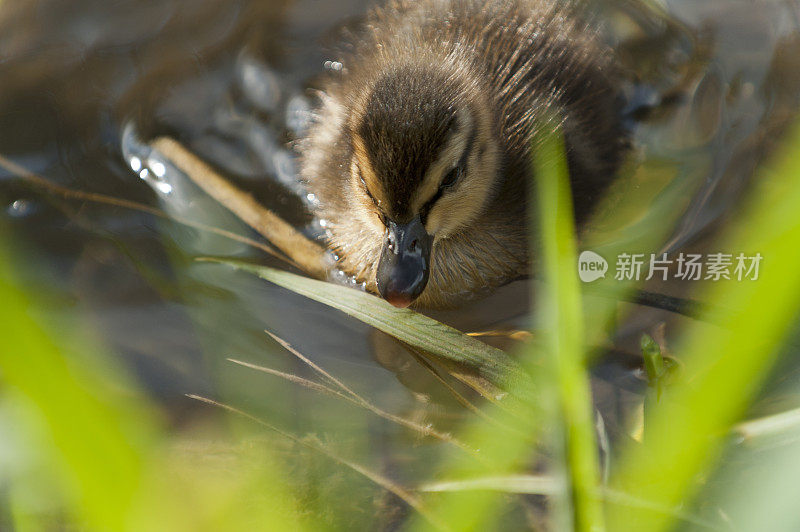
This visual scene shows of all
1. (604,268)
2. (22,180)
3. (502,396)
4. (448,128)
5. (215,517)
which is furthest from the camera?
(22,180)

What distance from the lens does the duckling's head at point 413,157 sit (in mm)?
1813

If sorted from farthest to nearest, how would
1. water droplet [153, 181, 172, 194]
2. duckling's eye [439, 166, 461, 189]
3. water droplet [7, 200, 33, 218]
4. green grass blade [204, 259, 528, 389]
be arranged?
water droplet [153, 181, 172, 194] < water droplet [7, 200, 33, 218] < duckling's eye [439, 166, 461, 189] < green grass blade [204, 259, 528, 389]

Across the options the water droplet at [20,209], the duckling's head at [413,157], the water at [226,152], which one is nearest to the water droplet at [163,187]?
the water at [226,152]

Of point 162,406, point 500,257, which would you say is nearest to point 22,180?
point 162,406

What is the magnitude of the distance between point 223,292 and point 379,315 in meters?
0.46

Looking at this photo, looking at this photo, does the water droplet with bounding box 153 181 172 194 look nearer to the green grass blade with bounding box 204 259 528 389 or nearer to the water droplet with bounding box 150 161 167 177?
the water droplet with bounding box 150 161 167 177

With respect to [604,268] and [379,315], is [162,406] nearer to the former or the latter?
[379,315]

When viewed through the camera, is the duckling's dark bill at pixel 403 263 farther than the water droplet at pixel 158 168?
No

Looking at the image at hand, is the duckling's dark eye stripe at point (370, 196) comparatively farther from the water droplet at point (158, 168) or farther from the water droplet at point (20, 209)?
the water droplet at point (20, 209)

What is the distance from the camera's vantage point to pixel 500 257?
2293 millimetres

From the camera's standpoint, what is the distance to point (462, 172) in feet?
6.82

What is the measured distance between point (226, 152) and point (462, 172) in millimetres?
955

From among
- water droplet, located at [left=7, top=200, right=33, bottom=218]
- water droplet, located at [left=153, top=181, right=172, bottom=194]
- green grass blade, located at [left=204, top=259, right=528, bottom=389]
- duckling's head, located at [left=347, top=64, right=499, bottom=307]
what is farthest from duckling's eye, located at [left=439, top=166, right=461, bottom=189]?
water droplet, located at [left=7, top=200, right=33, bottom=218]

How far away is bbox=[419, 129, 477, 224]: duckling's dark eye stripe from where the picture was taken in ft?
6.40
